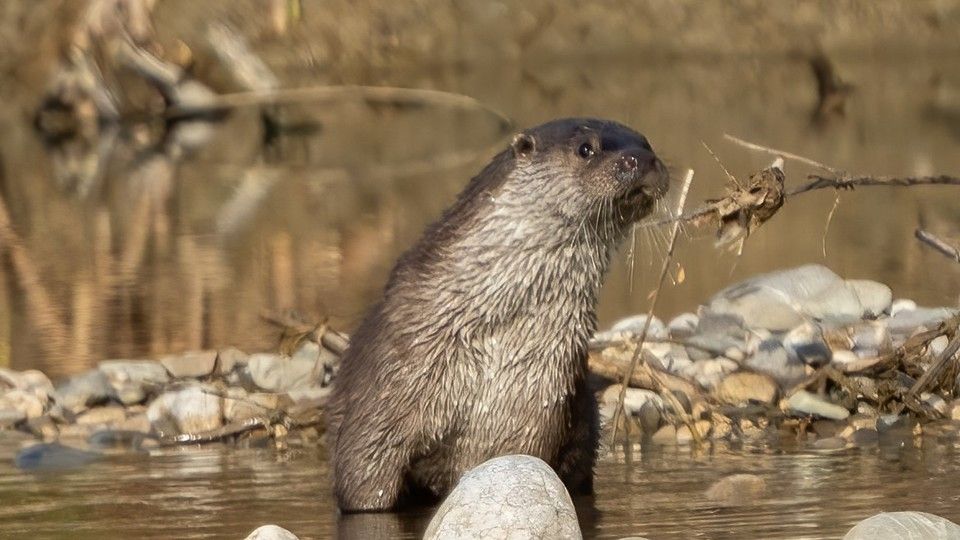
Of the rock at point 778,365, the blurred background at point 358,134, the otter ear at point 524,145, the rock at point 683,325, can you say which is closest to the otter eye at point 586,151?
the otter ear at point 524,145

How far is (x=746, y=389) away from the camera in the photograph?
24.0 feet

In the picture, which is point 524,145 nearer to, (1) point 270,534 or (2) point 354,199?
(1) point 270,534

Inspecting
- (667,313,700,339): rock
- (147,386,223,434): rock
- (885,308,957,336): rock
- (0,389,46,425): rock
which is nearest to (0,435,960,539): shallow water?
(147,386,223,434): rock

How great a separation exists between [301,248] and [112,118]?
39.5ft

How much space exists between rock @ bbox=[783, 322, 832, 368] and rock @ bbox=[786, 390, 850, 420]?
1.25 feet

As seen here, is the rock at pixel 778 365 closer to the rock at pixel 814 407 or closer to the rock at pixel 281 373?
the rock at pixel 814 407

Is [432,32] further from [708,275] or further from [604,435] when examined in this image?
[604,435]

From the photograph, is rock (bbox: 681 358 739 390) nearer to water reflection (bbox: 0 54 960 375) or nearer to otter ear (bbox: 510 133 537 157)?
water reflection (bbox: 0 54 960 375)

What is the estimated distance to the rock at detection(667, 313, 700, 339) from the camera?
26.9 feet

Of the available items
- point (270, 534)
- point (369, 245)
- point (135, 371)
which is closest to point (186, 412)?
point (135, 371)

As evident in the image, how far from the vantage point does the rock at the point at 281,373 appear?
7.88 metres

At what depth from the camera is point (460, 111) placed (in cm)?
2589

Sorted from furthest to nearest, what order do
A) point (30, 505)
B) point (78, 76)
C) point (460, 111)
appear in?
point (460, 111) → point (78, 76) → point (30, 505)

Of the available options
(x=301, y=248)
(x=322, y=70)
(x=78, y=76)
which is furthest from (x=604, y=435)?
(x=322, y=70)
